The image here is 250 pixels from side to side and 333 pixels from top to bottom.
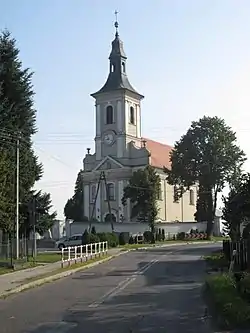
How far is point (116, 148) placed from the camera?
98.1 metres

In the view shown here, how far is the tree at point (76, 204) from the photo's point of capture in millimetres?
110688

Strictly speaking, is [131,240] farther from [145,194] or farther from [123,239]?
[145,194]

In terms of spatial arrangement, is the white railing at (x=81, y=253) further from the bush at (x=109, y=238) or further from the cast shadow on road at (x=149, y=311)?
the cast shadow on road at (x=149, y=311)

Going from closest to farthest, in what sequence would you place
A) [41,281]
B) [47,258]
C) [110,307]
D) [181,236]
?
[110,307] → [41,281] → [47,258] → [181,236]

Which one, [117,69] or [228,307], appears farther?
[117,69]

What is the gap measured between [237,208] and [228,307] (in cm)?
1731

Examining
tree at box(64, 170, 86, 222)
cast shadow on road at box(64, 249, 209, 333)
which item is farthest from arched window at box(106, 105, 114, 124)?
cast shadow on road at box(64, 249, 209, 333)

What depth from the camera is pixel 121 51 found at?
10056 centimetres

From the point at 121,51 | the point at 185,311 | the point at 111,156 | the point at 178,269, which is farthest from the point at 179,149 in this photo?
the point at 185,311

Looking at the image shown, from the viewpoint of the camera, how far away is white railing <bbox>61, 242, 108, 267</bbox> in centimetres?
3550

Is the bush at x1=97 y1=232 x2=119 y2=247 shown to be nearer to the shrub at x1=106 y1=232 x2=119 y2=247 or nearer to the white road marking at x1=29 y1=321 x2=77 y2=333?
the shrub at x1=106 y1=232 x2=119 y2=247

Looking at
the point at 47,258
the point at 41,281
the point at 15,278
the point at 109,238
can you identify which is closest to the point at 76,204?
the point at 109,238

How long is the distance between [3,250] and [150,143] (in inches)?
2975

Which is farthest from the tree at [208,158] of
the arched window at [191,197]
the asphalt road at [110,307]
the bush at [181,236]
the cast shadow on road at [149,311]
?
the cast shadow on road at [149,311]
